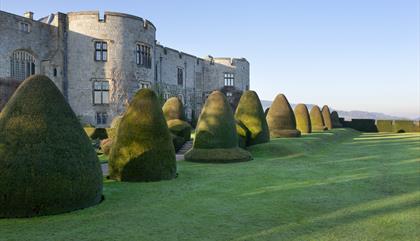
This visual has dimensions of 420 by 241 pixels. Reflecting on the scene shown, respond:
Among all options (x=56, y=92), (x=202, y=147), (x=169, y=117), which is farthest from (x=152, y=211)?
(x=169, y=117)

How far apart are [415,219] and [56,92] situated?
727cm

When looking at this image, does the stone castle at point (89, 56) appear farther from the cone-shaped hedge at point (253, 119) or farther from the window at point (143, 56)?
the cone-shaped hedge at point (253, 119)

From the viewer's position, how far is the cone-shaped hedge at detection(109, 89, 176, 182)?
1065 cm

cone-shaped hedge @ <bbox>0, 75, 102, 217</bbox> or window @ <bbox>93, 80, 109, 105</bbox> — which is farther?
window @ <bbox>93, 80, 109, 105</bbox>

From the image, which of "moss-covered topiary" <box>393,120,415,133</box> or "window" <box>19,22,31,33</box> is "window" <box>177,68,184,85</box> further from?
"moss-covered topiary" <box>393,120,415,133</box>

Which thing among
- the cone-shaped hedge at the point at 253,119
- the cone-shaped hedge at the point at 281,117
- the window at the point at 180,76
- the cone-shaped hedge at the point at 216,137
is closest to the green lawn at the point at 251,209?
the cone-shaped hedge at the point at 216,137

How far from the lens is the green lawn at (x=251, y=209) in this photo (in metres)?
6.05

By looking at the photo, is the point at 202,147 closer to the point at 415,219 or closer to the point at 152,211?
the point at 152,211

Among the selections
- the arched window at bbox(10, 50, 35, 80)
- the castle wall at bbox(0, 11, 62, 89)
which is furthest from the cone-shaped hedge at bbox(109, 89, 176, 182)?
the arched window at bbox(10, 50, 35, 80)

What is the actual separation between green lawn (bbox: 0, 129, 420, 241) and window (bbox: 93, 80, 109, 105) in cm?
2029

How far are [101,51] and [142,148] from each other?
22637mm

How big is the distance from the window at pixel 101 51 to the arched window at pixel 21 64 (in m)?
4.74

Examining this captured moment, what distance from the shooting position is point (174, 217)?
22.9ft

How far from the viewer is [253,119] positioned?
20203mm
